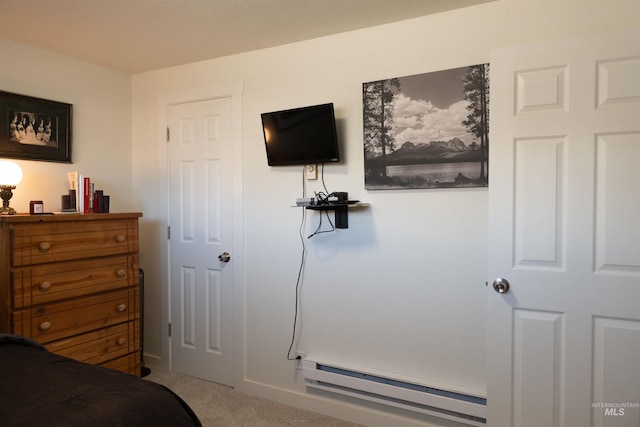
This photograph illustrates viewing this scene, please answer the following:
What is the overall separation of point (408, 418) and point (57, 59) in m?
3.34

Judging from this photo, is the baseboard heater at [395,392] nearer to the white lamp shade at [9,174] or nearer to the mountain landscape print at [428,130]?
the mountain landscape print at [428,130]

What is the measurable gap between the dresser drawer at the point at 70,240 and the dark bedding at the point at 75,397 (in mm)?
919

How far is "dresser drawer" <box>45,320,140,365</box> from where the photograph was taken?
2248mm

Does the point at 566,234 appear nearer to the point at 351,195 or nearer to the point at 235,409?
the point at 351,195

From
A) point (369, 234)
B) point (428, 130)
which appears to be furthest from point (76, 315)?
point (428, 130)

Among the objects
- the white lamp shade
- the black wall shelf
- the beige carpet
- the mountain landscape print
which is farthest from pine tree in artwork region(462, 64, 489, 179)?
the white lamp shade

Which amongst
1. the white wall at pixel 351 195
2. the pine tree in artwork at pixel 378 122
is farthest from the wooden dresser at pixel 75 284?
the pine tree in artwork at pixel 378 122

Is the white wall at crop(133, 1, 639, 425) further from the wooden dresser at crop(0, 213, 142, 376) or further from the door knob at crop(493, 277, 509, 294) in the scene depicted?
the wooden dresser at crop(0, 213, 142, 376)

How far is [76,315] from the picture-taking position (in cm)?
231

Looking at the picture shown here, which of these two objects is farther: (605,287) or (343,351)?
(343,351)

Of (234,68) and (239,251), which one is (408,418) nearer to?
(239,251)

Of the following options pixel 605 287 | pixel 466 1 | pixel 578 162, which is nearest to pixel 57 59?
pixel 466 1

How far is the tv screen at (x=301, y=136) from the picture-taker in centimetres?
230

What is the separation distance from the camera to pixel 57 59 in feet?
8.97
